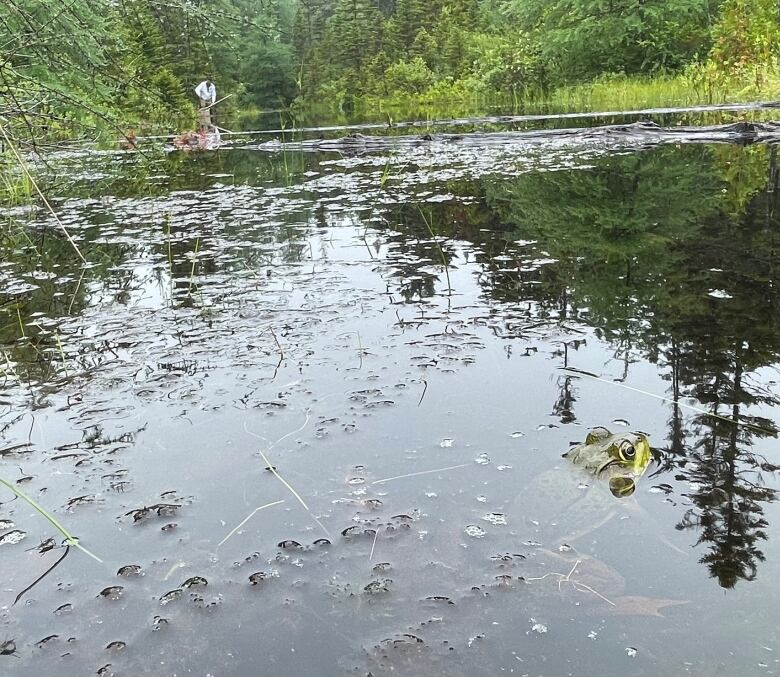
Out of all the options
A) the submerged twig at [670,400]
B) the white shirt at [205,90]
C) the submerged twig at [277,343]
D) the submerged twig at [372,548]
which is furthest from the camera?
the white shirt at [205,90]

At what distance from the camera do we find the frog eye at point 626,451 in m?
2.27

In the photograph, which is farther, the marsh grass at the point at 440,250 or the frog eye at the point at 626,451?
the marsh grass at the point at 440,250

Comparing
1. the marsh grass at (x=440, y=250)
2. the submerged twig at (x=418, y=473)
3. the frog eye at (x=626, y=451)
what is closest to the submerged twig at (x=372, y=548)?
the submerged twig at (x=418, y=473)

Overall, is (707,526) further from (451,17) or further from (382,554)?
(451,17)

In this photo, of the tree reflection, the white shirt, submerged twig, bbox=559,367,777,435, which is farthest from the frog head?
the white shirt

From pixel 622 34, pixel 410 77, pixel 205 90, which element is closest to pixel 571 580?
pixel 205 90

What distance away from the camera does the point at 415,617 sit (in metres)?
1.74

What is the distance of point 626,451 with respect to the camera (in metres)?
2.28

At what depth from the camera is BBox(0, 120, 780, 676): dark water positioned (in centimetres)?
169

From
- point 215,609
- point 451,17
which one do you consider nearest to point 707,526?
point 215,609

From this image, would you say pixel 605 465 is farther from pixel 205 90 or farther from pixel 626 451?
pixel 205 90

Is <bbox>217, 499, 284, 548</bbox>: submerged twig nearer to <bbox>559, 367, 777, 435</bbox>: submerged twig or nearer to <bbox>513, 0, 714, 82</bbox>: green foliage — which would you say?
<bbox>559, 367, 777, 435</bbox>: submerged twig

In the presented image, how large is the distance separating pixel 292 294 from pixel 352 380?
5.08ft

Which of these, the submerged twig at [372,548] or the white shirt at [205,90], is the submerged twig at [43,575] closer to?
the submerged twig at [372,548]
